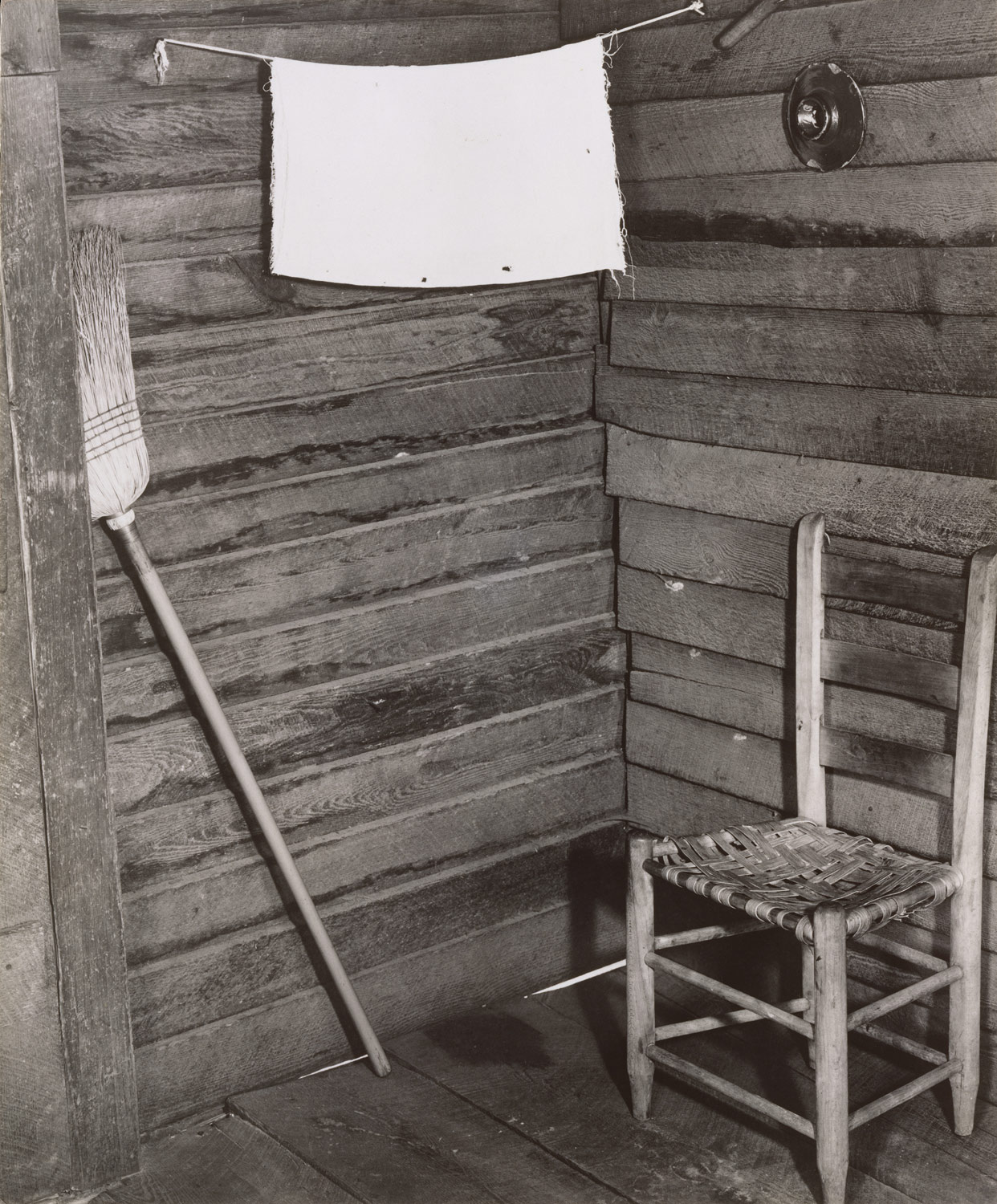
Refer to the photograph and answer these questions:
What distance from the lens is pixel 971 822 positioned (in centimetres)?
240

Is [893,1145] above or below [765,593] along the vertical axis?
below

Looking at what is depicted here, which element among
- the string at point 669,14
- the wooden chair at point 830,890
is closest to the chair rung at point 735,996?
the wooden chair at point 830,890

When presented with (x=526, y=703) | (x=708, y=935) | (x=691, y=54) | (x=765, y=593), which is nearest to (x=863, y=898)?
(x=708, y=935)

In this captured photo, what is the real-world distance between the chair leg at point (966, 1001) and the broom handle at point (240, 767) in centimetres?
108

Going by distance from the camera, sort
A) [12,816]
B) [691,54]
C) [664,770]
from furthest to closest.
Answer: [664,770], [691,54], [12,816]

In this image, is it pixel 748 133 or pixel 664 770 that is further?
pixel 664 770

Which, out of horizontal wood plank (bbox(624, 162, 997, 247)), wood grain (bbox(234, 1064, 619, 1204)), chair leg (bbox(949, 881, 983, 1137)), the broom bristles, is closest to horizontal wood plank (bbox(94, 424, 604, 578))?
the broom bristles

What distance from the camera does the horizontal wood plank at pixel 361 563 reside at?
256 cm

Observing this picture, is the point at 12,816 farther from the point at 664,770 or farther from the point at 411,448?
the point at 664,770

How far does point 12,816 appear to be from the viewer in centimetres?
228

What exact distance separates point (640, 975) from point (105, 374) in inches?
54.7

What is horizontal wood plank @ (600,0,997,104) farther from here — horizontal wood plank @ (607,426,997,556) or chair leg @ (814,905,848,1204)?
chair leg @ (814,905,848,1204)

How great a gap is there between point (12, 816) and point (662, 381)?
59.6 inches

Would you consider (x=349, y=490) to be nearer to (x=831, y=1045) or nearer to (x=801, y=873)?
(x=801, y=873)
